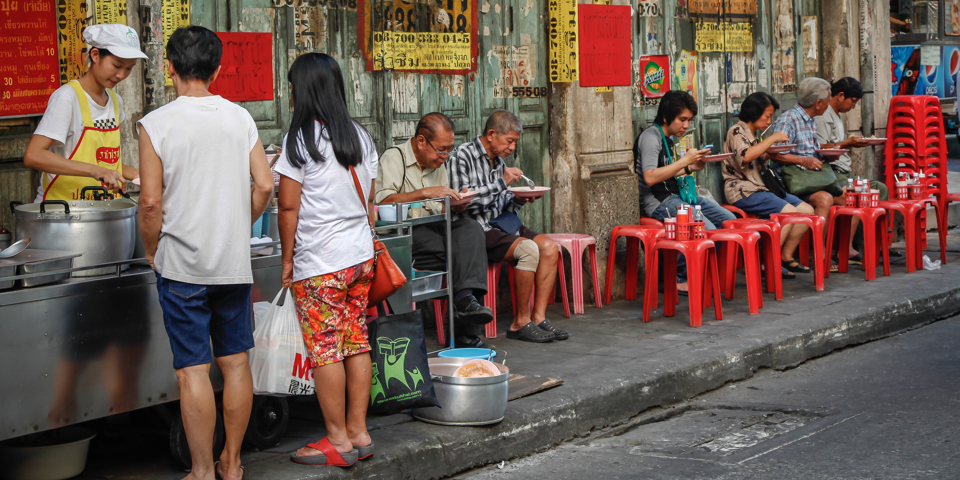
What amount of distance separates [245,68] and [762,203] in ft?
15.1

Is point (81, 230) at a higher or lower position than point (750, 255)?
higher

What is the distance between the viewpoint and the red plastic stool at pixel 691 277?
6.87 metres

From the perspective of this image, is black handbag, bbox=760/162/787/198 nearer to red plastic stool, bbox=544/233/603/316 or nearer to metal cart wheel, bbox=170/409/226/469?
red plastic stool, bbox=544/233/603/316

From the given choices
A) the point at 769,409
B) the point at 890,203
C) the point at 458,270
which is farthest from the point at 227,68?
the point at 890,203

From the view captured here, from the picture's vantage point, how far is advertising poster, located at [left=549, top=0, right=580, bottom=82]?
769 centimetres

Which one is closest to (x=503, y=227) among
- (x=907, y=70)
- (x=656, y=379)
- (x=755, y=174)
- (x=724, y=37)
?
(x=656, y=379)

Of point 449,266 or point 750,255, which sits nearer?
point 449,266

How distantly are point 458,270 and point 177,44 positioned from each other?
9.16ft

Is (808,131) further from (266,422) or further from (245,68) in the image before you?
(266,422)

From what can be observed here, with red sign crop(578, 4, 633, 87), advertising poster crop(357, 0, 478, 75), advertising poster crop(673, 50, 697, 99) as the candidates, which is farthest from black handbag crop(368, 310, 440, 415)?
advertising poster crop(673, 50, 697, 99)

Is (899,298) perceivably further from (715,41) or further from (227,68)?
(227,68)

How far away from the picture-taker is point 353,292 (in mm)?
4207

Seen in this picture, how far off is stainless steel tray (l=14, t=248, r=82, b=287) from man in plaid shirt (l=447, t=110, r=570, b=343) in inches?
122

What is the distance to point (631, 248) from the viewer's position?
7824mm
